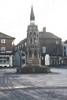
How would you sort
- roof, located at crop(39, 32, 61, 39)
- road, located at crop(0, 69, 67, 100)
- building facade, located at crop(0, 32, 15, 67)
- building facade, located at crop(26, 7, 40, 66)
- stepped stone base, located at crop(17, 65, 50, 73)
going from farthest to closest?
roof, located at crop(39, 32, 61, 39), building facade, located at crop(0, 32, 15, 67), building facade, located at crop(26, 7, 40, 66), stepped stone base, located at crop(17, 65, 50, 73), road, located at crop(0, 69, 67, 100)

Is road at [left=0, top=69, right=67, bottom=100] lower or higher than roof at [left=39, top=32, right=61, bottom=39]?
lower

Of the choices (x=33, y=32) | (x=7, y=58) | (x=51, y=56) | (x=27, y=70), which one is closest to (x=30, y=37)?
(x=33, y=32)

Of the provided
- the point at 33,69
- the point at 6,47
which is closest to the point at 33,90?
the point at 33,69

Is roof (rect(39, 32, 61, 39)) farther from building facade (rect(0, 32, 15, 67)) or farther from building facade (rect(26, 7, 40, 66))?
building facade (rect(26, 7, 40, 66))

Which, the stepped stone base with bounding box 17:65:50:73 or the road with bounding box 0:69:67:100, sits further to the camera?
the stepped stone base with bounding box 17:65:50:73

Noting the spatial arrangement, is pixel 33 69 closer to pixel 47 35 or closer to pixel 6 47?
pixel 6 47

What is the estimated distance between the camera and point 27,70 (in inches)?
2254

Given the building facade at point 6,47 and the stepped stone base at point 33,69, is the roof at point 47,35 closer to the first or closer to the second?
the building facade at point 6,47

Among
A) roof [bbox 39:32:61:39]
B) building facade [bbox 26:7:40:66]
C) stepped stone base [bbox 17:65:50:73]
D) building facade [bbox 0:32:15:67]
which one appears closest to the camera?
stepped stone base [bbox 17:65:50:73]

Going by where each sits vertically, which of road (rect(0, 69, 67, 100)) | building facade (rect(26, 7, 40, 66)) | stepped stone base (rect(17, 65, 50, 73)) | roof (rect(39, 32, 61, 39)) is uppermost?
roof (rect(39, 32, 61, 39))

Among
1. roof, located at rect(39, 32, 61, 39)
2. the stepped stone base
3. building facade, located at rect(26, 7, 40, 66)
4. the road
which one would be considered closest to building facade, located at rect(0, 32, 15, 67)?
roof, located at rect(39, 32, 61, 39)

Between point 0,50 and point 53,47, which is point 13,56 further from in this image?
point 53,47

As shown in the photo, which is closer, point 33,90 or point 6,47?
point 33,90

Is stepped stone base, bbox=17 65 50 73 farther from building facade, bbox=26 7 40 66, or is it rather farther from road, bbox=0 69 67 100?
road, bbox=0 69 67 100
